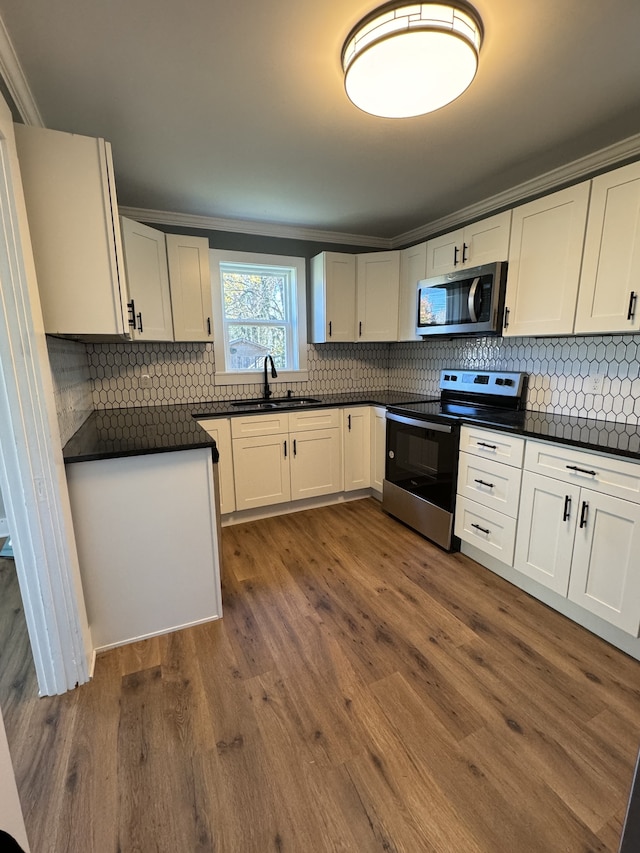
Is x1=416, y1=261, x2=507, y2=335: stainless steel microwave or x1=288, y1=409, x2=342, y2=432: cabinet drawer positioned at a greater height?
x1=416, y1=261, x2=507, y2=335: stainless steel microwave

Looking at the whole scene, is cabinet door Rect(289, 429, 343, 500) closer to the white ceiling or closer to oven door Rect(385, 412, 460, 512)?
oven door Rect(385, 412, 460, 512)

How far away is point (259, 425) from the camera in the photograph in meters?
3.05

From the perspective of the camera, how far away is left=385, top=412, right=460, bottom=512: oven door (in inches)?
102

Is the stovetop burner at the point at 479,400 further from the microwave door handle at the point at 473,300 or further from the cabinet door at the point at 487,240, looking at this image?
the cabinet door at the point at 487,240

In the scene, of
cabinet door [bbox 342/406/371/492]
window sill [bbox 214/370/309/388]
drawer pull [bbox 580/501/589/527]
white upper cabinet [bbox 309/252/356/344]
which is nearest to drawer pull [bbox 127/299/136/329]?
window sill [bbox 214/370/309/388]

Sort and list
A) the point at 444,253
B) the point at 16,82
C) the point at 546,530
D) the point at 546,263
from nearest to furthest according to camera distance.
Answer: the point at 16,82
the point at 546,530
the point at 546,263
the point at 444,253

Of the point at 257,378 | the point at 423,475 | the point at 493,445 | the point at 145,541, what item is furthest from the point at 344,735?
the point at 257,378

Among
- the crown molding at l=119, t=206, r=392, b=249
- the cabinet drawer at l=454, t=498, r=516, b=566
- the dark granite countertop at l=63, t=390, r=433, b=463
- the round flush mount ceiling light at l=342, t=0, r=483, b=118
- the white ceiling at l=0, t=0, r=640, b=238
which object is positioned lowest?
the cabinet drawer at l=454, t=498, r=516, b=566

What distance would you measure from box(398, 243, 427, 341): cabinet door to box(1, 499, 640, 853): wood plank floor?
221 cm

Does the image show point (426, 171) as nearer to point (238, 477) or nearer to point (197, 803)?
point (238, 477)

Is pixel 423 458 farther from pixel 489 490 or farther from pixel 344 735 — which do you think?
pixel 344 735

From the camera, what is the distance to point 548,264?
222cm

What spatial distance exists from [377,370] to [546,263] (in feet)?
6.85

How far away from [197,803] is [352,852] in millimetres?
491
